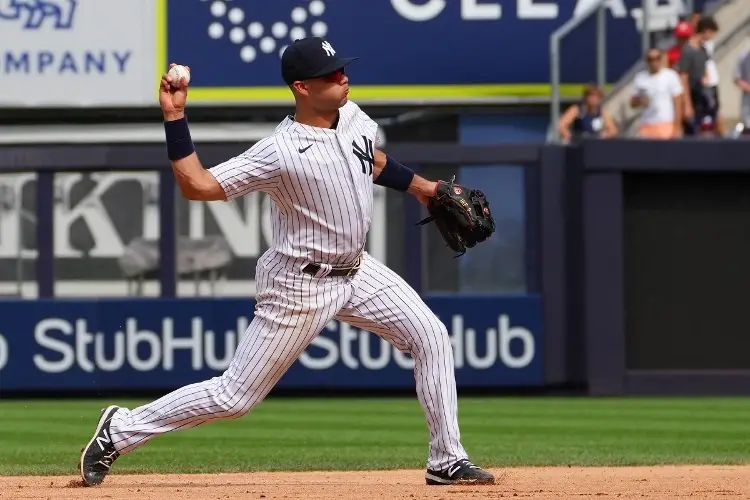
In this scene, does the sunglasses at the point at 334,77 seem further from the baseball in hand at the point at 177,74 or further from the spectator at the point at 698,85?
the spectator at the point at 698,85

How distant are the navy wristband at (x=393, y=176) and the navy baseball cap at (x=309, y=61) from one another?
1.96 ft

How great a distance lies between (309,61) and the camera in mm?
6055

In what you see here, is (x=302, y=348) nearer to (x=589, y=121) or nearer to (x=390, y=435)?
(x=390, y=435)

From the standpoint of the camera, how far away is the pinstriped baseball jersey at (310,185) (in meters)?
6.01

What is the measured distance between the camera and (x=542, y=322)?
1284 cm

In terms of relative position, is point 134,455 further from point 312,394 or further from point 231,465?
point 312,394

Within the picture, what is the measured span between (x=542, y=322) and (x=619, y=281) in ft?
2.21

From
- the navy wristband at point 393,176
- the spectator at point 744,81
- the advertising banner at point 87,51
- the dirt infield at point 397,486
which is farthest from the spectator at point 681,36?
the navy wristband at point 393,176

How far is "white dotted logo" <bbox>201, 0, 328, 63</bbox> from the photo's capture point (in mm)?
17766

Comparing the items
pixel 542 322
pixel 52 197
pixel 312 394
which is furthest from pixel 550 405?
pixel 52 197

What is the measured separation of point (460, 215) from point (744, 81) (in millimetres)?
7788

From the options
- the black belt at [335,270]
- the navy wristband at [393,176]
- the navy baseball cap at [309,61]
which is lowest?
the black belt at [335,270]

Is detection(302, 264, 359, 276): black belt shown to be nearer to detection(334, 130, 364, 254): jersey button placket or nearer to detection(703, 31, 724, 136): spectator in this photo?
detection(334, 130, 364, 254): jersey button placket

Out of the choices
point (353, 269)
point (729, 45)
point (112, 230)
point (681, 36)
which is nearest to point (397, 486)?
point (353, 269)
